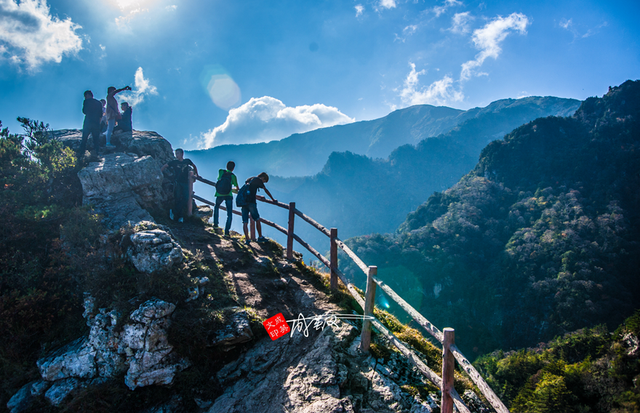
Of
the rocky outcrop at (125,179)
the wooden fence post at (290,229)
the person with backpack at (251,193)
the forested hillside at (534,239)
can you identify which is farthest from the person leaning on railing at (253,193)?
the forested hillside at (534,239)

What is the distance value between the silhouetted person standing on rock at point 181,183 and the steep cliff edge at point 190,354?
4.08 meters

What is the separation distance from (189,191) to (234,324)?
6849mm

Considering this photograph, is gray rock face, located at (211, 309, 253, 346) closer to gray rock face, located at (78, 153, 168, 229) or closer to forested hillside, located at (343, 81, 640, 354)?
gray rock face, located at (78, 153, 168, 229)

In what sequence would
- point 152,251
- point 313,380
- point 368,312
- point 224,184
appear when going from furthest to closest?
1. point 224,184
2. point 152,251
3. point 368,312
4. point 313,380

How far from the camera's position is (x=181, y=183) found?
983 centimetres

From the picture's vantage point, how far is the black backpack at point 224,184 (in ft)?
29.0

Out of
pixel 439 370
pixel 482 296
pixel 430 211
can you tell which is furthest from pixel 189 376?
pixel 430 211

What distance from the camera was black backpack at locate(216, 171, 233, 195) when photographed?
29.0 ft

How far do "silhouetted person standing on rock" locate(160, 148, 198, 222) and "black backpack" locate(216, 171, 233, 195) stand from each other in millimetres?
1680

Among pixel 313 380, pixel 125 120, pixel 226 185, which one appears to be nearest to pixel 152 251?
pixel 313 380

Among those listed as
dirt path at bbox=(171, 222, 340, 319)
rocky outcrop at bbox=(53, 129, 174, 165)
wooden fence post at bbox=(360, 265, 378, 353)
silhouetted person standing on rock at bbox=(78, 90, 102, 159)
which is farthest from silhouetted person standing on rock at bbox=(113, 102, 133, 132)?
wooden fence post at bbox=(360, 265, 378, 353)

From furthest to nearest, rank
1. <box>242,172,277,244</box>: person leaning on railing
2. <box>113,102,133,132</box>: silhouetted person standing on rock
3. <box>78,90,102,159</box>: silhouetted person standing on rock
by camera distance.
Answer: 1. <box>113,102,133,132</box>: silhouetted person standing on rock
2. <box>78,90,102,159</box>: silhouetted person standing on rock
3. <box>242,172,277,244</box>: person leaning on railing

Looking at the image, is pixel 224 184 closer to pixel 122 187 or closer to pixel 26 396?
pixel 122 187

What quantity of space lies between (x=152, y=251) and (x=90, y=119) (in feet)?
24.4
